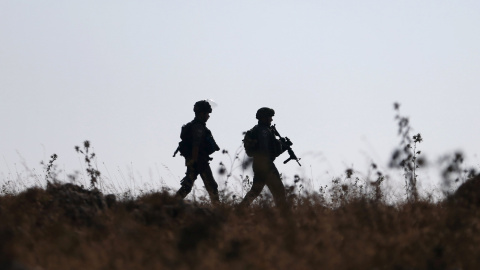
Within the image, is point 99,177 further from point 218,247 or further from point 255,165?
point 218,247

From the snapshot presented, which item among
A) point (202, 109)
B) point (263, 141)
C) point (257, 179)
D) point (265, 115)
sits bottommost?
point (257, 179)

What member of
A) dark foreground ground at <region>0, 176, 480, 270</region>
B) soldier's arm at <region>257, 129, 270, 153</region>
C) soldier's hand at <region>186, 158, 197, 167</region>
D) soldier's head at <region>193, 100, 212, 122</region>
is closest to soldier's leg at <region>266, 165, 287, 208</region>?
soldier's arm at <region>257, 129, 270, 153</region>

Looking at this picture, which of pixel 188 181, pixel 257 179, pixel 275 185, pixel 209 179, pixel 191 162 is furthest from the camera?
pixel 209 179

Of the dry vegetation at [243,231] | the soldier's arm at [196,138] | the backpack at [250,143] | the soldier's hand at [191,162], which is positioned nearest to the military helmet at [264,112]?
the backpack at [250,143]

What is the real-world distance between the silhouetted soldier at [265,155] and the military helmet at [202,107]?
2.27 feet

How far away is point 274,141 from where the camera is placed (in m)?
11.0

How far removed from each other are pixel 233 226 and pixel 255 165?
3.64 metres

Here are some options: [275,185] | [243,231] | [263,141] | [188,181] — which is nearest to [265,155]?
[263,141]

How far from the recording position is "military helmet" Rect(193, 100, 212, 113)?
11.0m

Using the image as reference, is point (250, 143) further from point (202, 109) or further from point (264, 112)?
point (202, 109)

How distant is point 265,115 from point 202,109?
904mm

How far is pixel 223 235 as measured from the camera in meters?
6.36

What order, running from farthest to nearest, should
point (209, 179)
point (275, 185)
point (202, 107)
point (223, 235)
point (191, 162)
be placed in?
point (202, 107), point (209, 179), point (275, 185), point (191, 162), point (223, 235)

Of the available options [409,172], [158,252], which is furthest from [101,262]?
[409,172]
